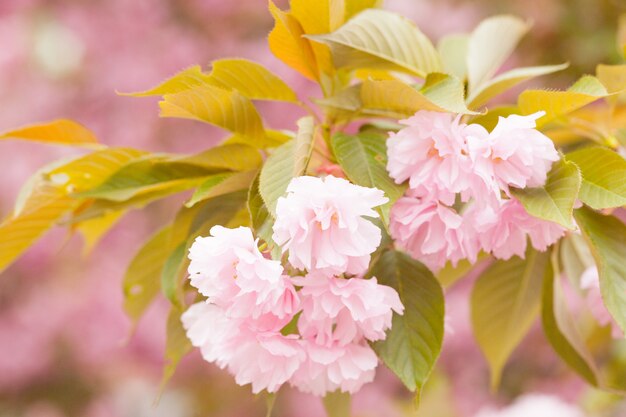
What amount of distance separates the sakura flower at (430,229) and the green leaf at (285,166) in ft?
0.25

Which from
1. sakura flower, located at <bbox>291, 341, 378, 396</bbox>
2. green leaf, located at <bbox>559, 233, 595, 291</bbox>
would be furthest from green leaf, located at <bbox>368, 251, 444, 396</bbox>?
green leaf, located at <bbox>559, 233, 595, 291</bbox>

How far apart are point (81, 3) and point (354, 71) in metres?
2.25

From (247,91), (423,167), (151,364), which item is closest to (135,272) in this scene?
(247,91)

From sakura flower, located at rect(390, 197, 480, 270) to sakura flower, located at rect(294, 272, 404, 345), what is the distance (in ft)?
0.15

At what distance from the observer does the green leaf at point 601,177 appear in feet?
1.93

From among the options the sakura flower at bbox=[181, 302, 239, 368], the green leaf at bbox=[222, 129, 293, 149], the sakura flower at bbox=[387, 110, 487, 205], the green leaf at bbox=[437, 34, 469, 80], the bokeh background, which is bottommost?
the bokeh background

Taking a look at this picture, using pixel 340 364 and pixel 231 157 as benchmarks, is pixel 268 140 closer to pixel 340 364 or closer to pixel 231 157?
pixel 231 157

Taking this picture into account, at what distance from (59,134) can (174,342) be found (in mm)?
229

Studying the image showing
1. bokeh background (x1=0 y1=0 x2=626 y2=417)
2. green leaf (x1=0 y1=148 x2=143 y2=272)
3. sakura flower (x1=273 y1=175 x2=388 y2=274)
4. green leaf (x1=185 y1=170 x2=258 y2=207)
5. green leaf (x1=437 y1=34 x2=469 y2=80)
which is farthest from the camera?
bokeh background (x1=0 y1=0 x2=626 y2=417)

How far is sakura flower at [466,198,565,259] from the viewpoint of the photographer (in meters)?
0.59

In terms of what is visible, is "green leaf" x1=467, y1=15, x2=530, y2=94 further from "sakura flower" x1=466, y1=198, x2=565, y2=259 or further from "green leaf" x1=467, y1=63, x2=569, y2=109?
"sakura flower" x1=466, y1=198, x2=565, y2=259

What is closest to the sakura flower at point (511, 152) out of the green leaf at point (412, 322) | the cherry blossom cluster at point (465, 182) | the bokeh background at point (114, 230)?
the cherry blossom cluster at point (465, 182)

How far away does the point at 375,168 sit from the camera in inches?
24.2

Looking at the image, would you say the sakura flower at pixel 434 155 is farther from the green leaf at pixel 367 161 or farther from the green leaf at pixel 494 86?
the green leaf at pixel 494 86
